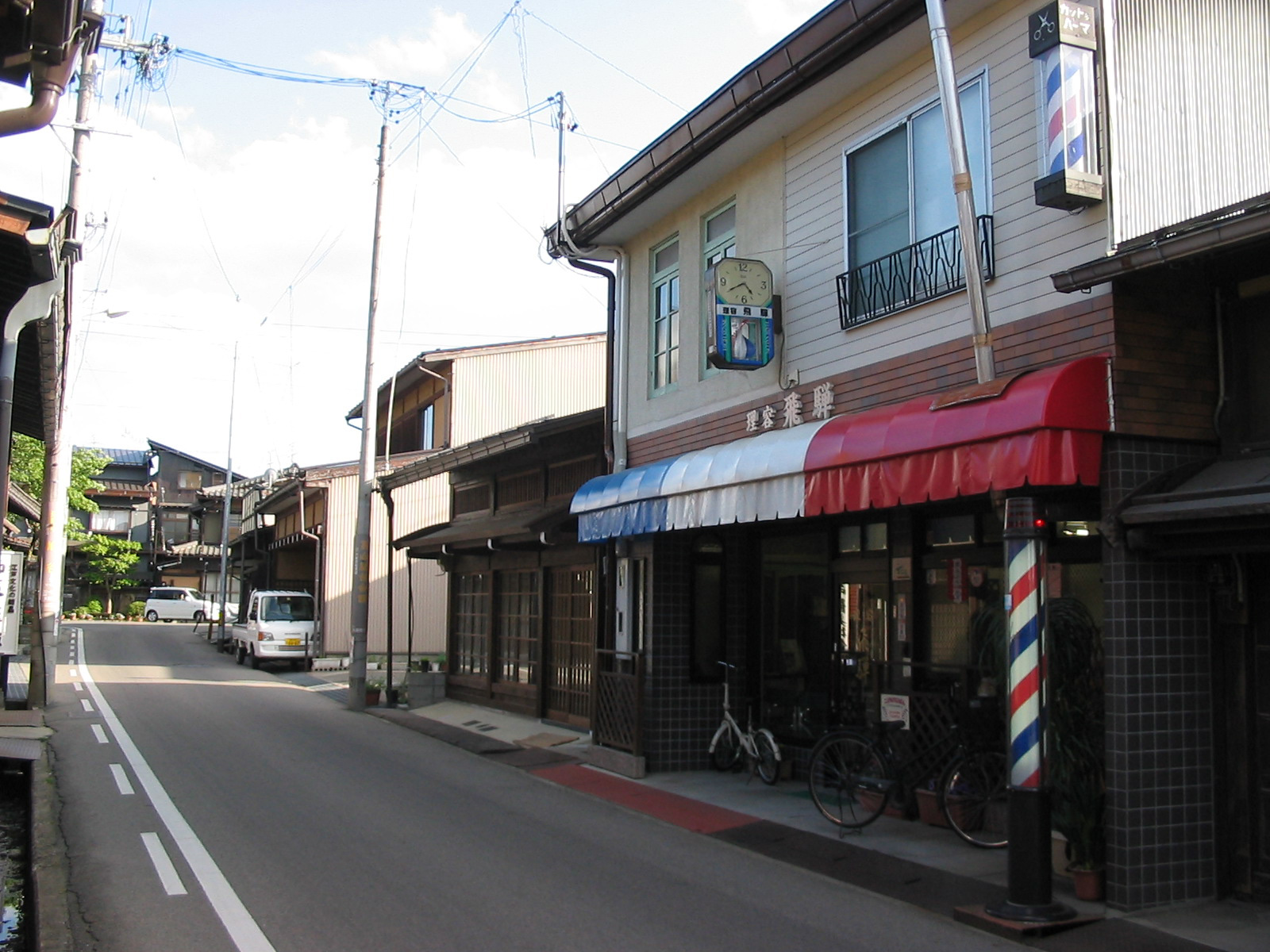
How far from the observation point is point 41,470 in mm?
34156

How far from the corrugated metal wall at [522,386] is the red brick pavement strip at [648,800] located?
16684 mm

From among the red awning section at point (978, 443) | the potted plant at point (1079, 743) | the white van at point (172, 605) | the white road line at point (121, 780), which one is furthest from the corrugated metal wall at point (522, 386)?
the white van at point (172, 605)

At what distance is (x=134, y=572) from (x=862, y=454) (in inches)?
2383

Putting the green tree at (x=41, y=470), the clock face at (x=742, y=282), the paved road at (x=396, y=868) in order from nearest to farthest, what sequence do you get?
the paved road at (x=396, y=868) < the clock face at (x=742, y=282) < the green tree at (x=41, y=470)

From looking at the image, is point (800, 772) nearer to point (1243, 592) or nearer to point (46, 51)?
point (1243, 592)

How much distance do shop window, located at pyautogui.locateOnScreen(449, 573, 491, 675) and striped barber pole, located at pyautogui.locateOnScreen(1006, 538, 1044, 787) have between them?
1411cm

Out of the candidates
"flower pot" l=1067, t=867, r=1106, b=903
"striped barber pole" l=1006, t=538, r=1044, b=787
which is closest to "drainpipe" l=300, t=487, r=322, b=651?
"striped barber pole" l=1006, t=538, r=1044, b=787

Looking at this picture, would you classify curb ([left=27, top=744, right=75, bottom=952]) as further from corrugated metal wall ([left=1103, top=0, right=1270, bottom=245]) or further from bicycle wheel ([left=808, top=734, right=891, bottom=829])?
corrugated metal wall ([left=1103, top=0, right=1270, bottom=245])

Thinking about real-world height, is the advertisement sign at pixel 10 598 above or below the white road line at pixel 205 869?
above

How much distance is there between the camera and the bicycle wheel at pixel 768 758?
11.8 m

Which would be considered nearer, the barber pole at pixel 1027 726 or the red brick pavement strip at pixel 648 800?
the barber pole at pixel 1027 726

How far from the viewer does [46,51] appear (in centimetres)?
548

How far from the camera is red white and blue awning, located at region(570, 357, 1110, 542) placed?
696 cm

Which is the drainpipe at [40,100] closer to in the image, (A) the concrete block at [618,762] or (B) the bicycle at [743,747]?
(B) the bicycle at [743,747]
